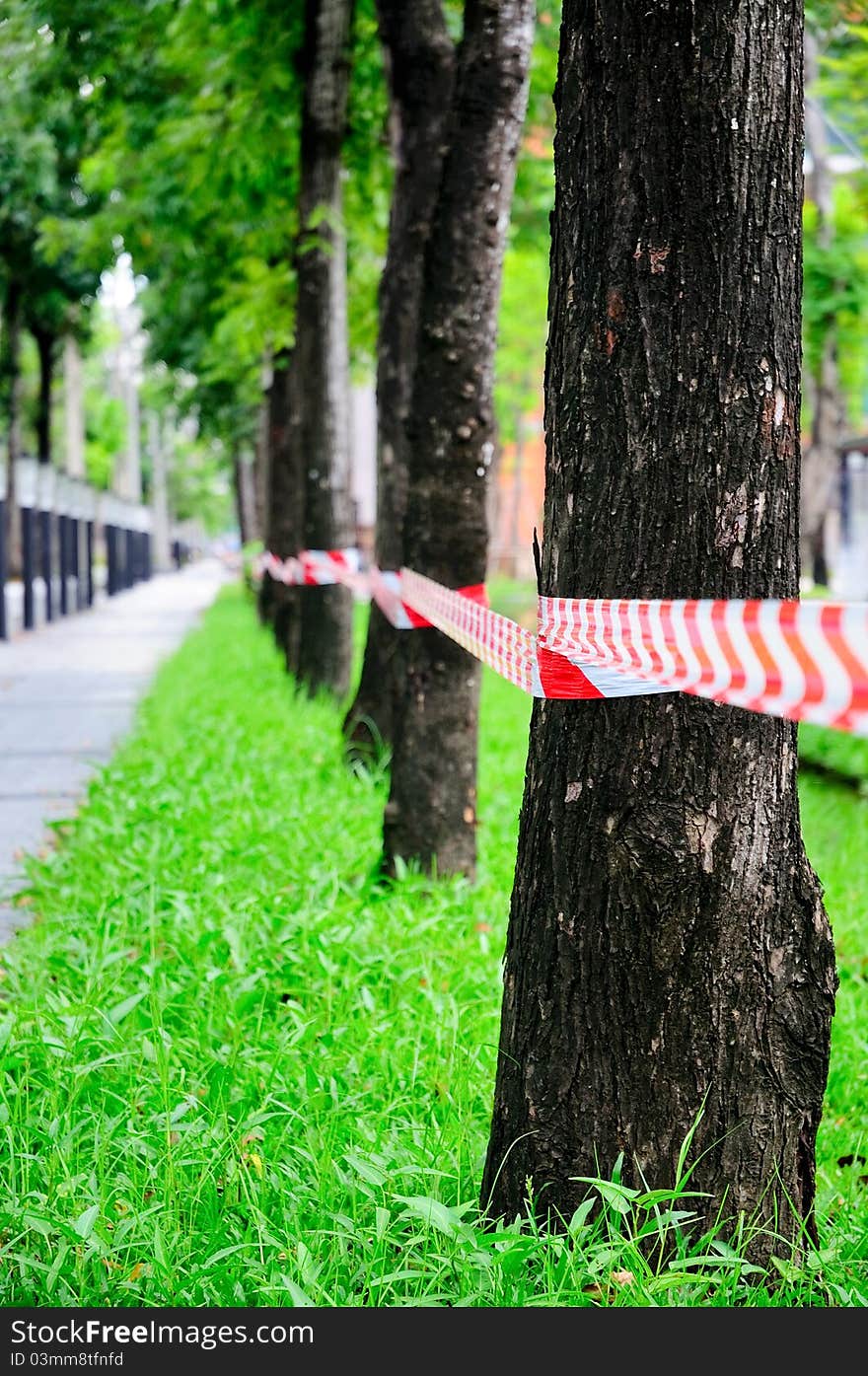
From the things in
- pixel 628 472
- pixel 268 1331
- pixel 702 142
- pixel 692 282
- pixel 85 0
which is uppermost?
pixel 85 0

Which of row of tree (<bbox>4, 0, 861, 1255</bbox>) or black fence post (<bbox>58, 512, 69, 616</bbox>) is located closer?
row of tree (<bbox>4, 0, 861, 1255</bbox>)

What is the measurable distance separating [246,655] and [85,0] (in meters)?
7.13

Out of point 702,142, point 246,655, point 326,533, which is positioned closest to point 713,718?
point 702,142

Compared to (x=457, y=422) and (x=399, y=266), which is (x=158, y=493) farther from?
(x=457, y=422)

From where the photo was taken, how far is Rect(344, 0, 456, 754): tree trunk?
25.1 ft

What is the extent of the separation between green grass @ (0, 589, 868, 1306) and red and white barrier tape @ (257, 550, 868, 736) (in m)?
0.99

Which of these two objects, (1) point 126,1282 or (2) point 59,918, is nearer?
(1) point 126,1282

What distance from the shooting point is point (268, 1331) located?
253 centimetres

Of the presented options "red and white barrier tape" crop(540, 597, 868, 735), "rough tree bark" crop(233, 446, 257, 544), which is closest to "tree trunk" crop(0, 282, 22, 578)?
"rough tree bark" crop(233, 446, 257, 544)

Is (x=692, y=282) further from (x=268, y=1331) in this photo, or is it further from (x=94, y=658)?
(x=94, y=658)

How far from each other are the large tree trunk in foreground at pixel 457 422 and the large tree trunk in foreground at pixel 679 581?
2.84 m

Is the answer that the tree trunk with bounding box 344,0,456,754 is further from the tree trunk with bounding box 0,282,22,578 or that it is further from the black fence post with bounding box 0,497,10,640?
the tree trunk with bounding box 0,282,22,578

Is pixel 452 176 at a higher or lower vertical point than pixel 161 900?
higher

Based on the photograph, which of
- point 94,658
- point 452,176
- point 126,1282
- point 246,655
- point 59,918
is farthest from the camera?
point 94,658
